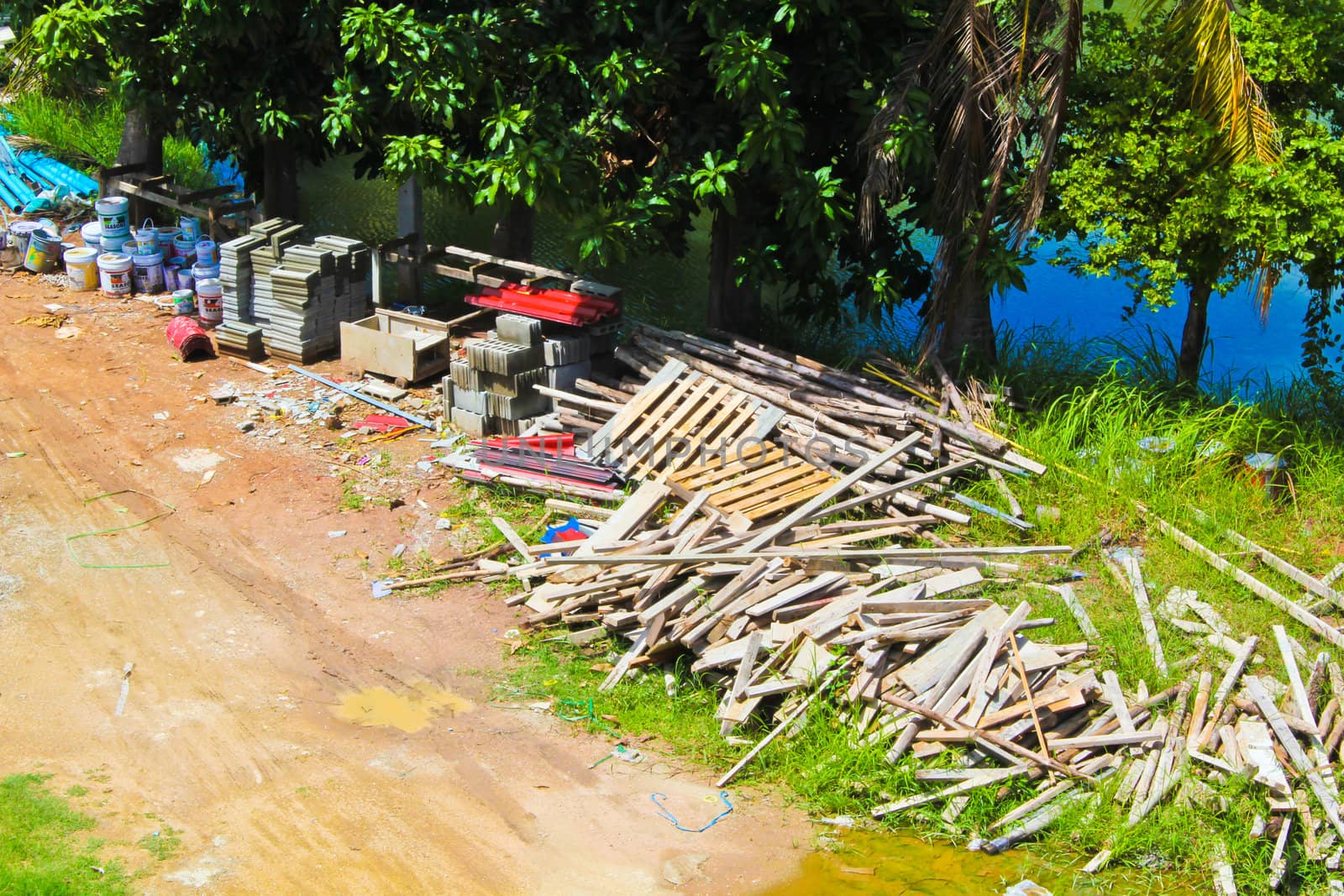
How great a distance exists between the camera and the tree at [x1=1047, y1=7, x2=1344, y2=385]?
9133 millimetres

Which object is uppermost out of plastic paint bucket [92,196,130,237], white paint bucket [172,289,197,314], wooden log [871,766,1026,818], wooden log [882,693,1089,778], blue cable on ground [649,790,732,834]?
plastic paint bucket [92,196,130,237]

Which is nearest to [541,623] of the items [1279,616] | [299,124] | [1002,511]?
[1002,511]

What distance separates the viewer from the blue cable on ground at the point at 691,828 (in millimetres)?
6844

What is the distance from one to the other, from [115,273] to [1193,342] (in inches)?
449

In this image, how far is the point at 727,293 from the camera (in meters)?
12.3

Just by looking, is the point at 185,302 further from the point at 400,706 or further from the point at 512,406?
the point at 400,706

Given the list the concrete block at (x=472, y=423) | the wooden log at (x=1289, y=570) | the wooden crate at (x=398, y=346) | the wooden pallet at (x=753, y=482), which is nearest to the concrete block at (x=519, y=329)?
the concrete block at (x=472, y=423)

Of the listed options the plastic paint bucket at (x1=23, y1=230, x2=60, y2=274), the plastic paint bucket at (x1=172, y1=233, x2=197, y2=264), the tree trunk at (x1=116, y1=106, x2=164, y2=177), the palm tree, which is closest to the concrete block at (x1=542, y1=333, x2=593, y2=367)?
the palm tree

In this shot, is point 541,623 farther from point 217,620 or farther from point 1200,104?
point 1200,104

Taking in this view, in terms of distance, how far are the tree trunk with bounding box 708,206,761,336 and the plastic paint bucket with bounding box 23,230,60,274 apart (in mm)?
8124

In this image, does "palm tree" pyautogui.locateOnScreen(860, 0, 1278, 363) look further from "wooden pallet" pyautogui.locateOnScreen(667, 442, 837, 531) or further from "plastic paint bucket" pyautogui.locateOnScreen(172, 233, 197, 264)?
"plastic paint bucket" pyautogui.locateOnScreen(172, 233, 197, 264)

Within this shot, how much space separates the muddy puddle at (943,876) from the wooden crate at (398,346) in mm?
6869

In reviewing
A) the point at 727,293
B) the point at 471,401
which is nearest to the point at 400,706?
the point at 471,401

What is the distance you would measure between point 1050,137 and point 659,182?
3.24m
